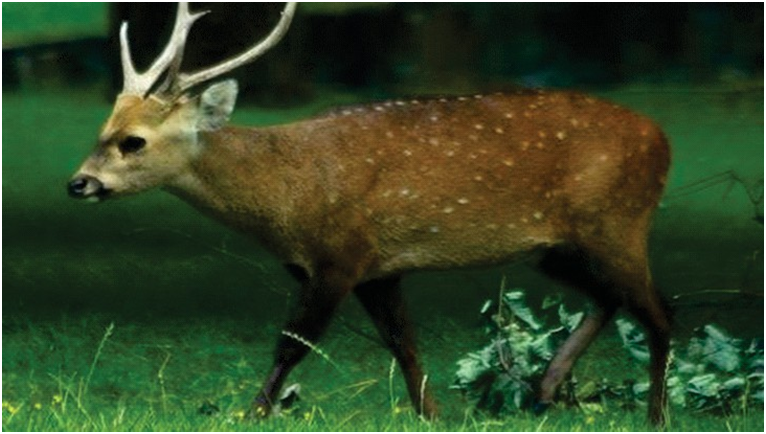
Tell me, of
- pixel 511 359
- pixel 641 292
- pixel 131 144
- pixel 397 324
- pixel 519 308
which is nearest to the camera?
pixel 131 144

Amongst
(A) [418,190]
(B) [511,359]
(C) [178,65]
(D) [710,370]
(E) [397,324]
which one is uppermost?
(C) [178,65]

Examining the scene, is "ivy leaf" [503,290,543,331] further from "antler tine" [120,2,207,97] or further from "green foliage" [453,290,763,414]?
"antler tine" [120,2,207,97]

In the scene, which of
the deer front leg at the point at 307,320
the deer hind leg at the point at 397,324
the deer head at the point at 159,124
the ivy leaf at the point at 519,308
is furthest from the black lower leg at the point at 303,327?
the ivy leaf at the point at 519,308

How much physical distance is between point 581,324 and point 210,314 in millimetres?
2438

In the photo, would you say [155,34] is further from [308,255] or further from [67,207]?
[308,255]

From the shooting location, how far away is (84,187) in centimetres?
792

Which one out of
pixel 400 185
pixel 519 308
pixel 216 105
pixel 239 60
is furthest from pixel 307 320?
pixel 519 308

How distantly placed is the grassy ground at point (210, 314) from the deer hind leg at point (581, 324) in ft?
0.55

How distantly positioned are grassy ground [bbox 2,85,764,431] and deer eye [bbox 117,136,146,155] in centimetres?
74

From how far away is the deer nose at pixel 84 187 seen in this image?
7.90m

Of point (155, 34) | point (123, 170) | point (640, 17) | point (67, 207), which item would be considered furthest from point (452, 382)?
point (640, 17)

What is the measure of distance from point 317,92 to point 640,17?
2.52 metres

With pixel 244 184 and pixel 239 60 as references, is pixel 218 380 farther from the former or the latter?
pixel 239 60

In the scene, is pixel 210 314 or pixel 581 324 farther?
pixel 210 314
